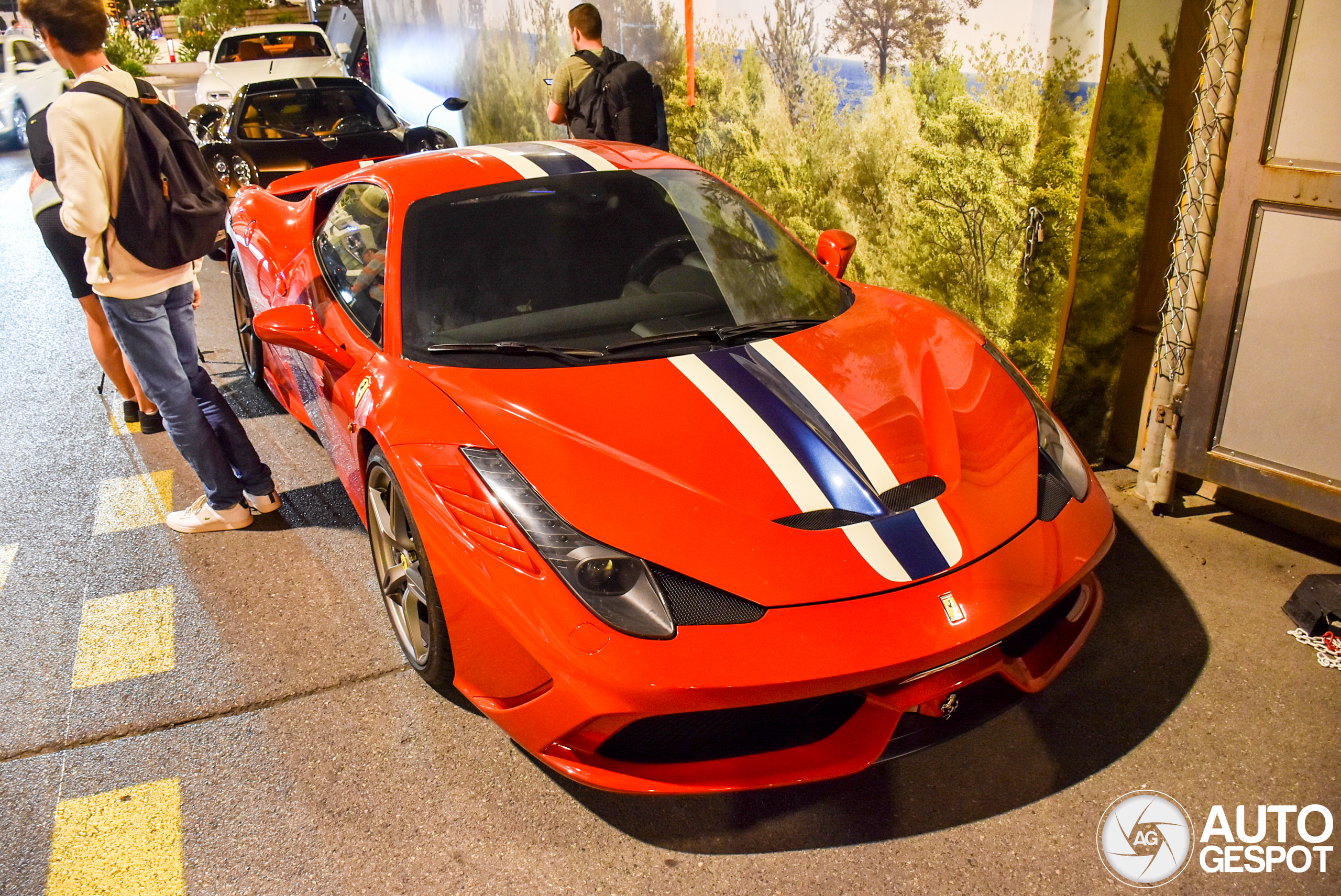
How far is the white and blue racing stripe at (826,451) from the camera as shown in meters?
1.98

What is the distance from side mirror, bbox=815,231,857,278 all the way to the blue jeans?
2246 millimetres

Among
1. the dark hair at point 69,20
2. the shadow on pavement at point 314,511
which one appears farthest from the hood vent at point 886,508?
the dark hair at point 69,20

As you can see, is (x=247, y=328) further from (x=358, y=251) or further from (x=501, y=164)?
(x=501, y=164)

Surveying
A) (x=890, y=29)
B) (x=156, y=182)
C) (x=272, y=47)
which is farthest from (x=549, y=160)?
(x=272, y=47)

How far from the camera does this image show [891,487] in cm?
211

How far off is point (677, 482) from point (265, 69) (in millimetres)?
10928

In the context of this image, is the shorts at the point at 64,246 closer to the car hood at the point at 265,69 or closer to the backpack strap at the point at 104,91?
the backpack strap at the point at 104,91

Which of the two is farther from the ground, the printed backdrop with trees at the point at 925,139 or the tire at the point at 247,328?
the printed backdrop with trees at the point at 925,139

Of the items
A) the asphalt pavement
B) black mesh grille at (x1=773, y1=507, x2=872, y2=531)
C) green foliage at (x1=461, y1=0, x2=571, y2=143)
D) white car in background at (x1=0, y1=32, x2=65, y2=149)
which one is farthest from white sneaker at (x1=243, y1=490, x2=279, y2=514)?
white car in background at (x1=0, y1=32, x2=65, y2=149)

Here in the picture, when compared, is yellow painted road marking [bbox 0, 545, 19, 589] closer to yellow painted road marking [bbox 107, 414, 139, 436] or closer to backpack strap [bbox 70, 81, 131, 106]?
yellow painted road marking [bbox 107, 414, 139, 436]

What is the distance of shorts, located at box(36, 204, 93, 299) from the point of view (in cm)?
408

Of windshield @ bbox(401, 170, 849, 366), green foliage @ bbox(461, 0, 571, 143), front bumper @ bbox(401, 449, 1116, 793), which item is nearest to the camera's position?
front bumper @ bbox(401, 449, 1116, 793)

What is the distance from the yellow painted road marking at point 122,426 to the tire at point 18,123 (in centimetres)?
1194

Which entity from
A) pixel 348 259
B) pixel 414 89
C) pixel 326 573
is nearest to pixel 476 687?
pixel 326 573
